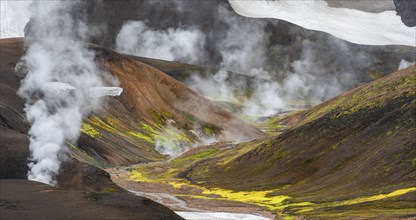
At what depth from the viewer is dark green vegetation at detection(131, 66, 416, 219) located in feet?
190

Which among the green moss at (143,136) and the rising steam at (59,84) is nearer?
the rising steam at (59,84)

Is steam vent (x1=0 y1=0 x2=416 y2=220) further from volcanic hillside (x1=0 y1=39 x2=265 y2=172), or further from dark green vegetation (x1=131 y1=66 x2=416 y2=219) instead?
volcanic hillside (x1=0 y1=39 x2=265 y2=172)

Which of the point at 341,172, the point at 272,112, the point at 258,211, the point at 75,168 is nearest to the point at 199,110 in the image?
the point at 272,112

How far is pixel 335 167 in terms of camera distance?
71.9 meters

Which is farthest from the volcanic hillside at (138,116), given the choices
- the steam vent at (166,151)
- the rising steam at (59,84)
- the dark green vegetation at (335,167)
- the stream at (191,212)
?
the stream at (191,212)

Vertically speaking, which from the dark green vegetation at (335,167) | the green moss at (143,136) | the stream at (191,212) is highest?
the green moss at (143,136)

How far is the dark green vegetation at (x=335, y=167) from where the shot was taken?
190 feet

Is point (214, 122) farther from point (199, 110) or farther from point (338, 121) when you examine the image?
point (338, 121)

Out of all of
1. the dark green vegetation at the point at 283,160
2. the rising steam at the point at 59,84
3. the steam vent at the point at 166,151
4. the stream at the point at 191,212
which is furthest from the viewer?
the rising steam at the point at 59,84

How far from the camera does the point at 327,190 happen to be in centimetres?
6512

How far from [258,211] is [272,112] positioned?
459 feet

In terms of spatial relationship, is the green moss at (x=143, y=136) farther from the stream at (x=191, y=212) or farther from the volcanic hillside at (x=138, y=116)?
the stream at (x=191, y=212)

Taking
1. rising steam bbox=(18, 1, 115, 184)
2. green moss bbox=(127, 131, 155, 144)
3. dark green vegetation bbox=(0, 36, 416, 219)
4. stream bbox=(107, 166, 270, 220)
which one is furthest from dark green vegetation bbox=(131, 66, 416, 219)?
green moss bbox=(127, 131, 155, 144)

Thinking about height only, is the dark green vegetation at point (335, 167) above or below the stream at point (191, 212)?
above
